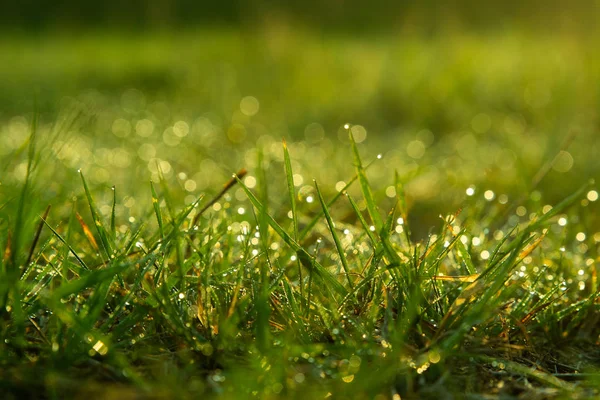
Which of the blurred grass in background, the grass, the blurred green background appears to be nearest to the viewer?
the grass

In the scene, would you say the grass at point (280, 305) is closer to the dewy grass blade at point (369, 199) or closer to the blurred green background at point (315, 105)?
the dewy grass blade at point (369, 199)

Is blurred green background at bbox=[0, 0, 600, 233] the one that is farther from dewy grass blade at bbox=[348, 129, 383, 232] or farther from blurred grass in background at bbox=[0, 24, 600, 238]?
dewy grass blade at bbox=[348, 129, 383, 232]

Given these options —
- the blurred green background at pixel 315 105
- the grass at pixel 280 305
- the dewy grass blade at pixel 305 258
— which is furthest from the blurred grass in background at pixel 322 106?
the dewy grass blade at pixel 305 258

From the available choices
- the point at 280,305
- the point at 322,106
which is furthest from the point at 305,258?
the point at 322,106

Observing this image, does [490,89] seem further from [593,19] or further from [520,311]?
[520,311]

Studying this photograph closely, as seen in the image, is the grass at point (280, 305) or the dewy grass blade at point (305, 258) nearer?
the grass at point (280, 305)

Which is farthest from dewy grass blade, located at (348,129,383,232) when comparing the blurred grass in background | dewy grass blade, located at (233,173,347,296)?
the blurred grass in background

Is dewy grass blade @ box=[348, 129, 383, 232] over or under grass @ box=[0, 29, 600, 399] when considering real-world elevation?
over

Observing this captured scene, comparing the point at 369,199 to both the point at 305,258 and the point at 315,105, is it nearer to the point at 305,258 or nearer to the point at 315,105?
the point at 305,258

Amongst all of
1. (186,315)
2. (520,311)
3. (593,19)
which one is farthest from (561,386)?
(593,19)
